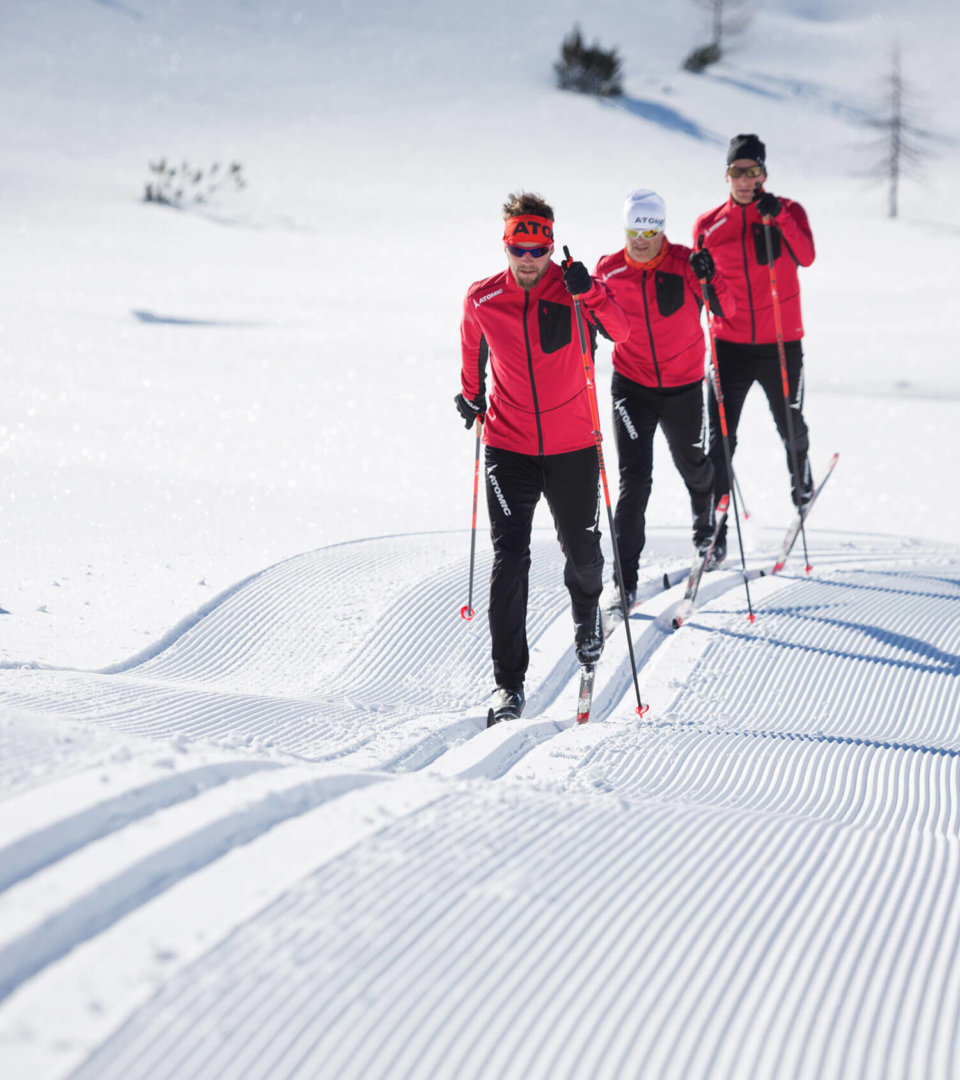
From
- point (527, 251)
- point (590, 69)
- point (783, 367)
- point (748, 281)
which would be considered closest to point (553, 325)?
point (527, 251)

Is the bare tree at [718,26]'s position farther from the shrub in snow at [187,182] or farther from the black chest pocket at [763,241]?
the black chest pocket at [763,241]

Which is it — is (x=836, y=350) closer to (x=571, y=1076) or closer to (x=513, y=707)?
(x=513, y=707)

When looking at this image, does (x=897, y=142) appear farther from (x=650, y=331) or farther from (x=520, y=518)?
(x=520, y=518)

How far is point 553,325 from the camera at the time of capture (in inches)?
132

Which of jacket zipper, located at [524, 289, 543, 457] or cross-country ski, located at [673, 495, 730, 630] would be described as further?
cross-country ski, located at [673, 495, 730, 630]

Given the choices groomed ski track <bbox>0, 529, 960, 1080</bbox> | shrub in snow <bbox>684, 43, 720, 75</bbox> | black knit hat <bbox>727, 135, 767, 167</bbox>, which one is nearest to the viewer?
groomed ski track <bbox>0, 529, 960, 1080</bbox>

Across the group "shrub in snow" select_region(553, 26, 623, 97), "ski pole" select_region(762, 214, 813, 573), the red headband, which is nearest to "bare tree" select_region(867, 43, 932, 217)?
"shrub in snow" select_region(553, 26, 623, 97)

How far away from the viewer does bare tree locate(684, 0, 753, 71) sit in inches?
1414

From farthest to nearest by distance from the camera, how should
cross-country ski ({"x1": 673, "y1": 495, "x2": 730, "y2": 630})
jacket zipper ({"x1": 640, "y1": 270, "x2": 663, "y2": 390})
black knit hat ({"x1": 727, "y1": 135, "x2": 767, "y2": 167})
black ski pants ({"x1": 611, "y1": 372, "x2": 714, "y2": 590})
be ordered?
cross-country ski ({"x1": 673, "y1": 495, "x2": 730, "y2": 630}) < black knit hat ({"x1": 727, "y1": 135, "x2": 767, "y2": 167}) < black ski pants ({"x1": 611, "y1": 372, "x2": 714, "y2": 590}) < jacket zipper ({"x1": 640, "y1": 270, "x2": 663, "y2": 390})

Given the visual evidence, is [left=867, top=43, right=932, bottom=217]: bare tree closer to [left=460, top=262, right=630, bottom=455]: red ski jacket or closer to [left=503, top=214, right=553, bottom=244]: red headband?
[left=460, top=262, right=630, bottom=455]: red ski jacket

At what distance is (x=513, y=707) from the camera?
3.61 m

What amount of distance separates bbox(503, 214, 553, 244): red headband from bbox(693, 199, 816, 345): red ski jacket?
1.87 metres

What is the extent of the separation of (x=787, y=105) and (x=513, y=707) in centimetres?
3378

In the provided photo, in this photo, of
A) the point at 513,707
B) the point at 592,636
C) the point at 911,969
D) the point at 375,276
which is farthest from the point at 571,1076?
the point at 375,276
